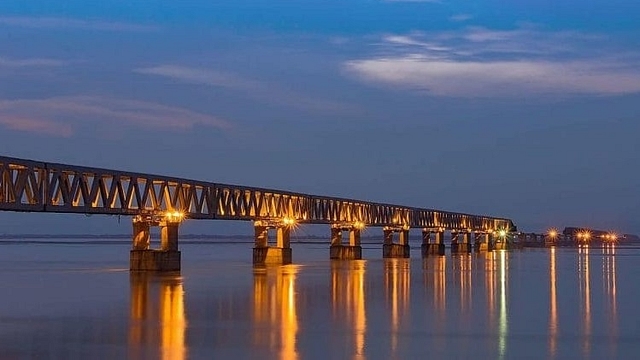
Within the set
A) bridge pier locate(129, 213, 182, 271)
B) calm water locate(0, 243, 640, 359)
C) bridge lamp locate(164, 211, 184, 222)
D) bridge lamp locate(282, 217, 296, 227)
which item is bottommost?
calm water locate(0, 243, 640, 359)

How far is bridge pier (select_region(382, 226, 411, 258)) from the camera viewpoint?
6165 inches

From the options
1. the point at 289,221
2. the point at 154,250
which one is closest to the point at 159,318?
the point at 154,250

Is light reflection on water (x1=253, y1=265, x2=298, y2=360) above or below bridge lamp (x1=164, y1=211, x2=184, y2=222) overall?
below

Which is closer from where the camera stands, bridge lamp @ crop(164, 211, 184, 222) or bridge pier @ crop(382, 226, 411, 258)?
bridge lamp @ crop(164, 211, 184, 222)

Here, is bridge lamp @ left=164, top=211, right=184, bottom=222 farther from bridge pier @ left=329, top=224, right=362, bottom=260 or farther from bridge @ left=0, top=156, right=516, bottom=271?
bridge pier @ left=329, top=224, right=362, bottom=260

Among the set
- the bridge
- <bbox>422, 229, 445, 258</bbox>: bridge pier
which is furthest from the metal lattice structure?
<bbox>422, 229, 445, 258</bbox>: bridge pier

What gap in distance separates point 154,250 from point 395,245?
7523 cm

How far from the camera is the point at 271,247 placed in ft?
392

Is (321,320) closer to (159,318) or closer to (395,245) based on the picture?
(159,318)

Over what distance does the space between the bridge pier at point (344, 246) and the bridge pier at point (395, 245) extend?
578cm

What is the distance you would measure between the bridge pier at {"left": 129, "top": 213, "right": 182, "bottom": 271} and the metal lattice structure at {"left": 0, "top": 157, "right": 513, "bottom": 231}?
3.65 ft

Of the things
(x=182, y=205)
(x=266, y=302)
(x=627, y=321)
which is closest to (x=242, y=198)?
(x=182, y=205)

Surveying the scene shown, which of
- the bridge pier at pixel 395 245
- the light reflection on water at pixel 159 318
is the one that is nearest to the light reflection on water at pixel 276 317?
the light reflection on water at pixel 159 318

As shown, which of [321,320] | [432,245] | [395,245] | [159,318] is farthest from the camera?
[432,245]
